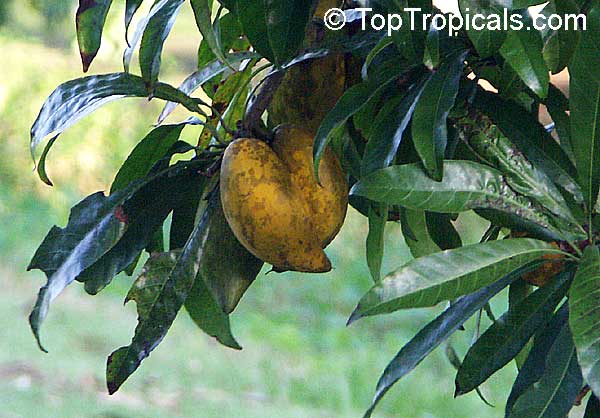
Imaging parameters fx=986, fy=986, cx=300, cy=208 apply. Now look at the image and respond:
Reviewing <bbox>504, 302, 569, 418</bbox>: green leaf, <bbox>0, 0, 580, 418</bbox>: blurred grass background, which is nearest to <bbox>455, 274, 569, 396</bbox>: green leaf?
<bbox>504, 302, 569, 418</bbox>: green leaf

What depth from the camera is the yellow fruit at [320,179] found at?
2.17ft

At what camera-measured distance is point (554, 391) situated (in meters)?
0.59

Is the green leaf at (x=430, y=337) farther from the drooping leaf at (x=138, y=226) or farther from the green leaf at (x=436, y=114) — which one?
the drooping leaf at (x=138, y=226)

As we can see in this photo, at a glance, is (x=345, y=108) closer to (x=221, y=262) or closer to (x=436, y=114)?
(x=436, y=114)

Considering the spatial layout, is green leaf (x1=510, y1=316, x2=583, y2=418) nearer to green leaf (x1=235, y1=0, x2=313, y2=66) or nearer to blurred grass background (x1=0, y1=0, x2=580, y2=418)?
green leaf (x1=235, y1=0, x2=313, y2=66)

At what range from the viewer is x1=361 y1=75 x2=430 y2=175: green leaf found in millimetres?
626

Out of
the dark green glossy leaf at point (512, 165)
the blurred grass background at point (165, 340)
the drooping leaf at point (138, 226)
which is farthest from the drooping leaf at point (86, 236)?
the blurred grass background at point (165, 340)

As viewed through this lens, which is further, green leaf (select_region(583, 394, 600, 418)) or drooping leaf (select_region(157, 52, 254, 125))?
drooping leaf (select_region(157, 52, 254, 125))

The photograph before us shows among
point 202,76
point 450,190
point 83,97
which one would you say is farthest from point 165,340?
point 450,190

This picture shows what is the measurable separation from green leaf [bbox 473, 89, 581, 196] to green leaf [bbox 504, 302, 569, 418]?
9 cm

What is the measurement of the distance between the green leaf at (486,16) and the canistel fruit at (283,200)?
0.14 metres

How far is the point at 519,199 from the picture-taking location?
63 centimetres
